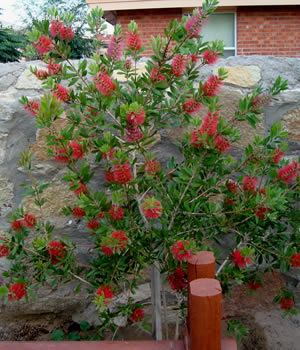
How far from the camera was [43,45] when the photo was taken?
1422 mm

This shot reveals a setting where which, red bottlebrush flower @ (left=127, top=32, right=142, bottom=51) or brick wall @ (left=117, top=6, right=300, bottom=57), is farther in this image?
brick wall @ (left=117, top=6, right=300, bottom=57)

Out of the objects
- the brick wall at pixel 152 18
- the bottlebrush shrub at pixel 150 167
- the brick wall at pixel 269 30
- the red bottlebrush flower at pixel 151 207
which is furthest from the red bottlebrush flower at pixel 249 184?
the brick wall at pixel 269 30

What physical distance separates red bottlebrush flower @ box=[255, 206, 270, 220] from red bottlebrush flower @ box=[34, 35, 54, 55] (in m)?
0.98

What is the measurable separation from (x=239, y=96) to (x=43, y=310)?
1563 mm

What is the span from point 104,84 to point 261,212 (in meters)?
0.78

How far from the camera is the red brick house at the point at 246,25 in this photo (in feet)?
23.8

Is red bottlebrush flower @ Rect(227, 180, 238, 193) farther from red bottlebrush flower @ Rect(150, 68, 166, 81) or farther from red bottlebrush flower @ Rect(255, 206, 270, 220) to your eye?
red bottlebrush flower @ Rect(150, 68, 166, 81)

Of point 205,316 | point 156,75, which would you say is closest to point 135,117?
point 156,75

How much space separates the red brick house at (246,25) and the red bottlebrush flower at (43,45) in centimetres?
613

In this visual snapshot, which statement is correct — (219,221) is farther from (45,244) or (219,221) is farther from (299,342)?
(299,342)

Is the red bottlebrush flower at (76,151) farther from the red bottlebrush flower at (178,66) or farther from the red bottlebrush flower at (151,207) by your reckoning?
the red bottlebrush flower at (178,66)

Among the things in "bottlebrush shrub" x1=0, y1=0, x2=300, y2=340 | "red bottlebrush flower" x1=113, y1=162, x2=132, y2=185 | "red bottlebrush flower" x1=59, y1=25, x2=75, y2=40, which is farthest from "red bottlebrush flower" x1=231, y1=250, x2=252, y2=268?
"red bottlebrush flower" x1=59, y1=25, x2=75, y2=40

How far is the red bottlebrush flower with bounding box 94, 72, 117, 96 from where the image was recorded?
4.54 ft

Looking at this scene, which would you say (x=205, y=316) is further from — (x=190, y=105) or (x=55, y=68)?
(x=55, y=68)
